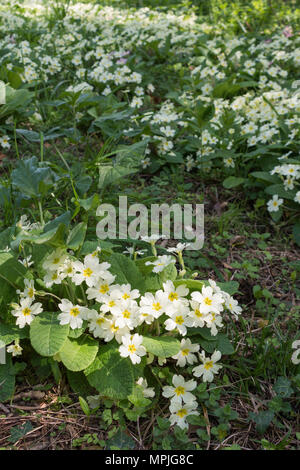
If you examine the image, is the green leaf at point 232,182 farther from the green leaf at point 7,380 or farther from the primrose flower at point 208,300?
the green leaf at point 7,380

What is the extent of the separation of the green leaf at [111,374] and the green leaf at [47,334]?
16 centimetres

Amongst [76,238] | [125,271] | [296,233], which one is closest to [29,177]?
[76,238]

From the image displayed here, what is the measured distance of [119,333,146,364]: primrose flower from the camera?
144 cm

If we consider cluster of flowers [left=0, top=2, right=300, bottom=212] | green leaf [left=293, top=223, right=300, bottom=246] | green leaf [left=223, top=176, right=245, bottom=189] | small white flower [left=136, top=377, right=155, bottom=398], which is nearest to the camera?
small white flower [left=136, top=377, right=155, bottom=398]

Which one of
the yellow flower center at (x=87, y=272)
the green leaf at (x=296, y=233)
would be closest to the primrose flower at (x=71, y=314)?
the yellow flower center at (x=87, y=272)

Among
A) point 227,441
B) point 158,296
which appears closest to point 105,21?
point 158,296

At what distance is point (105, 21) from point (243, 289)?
12.4 feet

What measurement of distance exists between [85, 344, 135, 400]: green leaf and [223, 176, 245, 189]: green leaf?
1.43 m

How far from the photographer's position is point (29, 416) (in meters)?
1.53

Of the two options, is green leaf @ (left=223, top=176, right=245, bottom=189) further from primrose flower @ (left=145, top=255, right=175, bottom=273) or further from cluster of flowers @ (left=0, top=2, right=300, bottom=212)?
primrose flower @ (left=145, top=255, right=175, bottom=273)

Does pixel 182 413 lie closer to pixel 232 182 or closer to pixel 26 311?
pixel 26 311

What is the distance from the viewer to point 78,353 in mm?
1508

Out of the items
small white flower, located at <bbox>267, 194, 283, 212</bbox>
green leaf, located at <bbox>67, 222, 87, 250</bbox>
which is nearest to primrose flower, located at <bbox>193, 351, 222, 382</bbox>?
green leaf, located at <bbox>67, 222, 87, 250</bbox>

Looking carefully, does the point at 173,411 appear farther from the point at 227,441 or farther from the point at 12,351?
the point at 12,351
